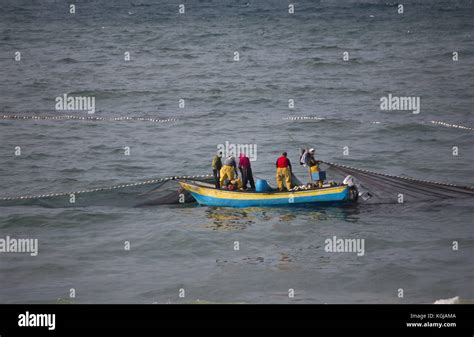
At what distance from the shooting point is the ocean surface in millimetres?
25016

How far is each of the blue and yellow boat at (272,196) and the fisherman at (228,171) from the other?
0.47 metres

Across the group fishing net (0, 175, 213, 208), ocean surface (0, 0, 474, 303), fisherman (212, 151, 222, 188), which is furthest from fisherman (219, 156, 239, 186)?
ocean surface (0, 0, 474, 303)

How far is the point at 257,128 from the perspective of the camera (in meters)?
49.1

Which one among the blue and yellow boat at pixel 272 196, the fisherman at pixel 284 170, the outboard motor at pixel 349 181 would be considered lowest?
the blue and yellow boat at pixel 272 196

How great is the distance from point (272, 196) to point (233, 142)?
607 inches

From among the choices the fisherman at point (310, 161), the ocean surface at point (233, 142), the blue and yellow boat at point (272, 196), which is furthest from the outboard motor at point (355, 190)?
the fisherman at point (310, 161)

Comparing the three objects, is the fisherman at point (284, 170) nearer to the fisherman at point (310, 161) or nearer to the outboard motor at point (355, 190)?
the fisherman at point (310, 161)

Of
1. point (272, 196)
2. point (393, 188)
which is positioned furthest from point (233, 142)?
point (393, 188)

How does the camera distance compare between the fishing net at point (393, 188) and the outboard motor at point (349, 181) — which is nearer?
the outboard motor at point (349, 181)

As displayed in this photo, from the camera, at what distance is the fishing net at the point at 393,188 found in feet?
98.5

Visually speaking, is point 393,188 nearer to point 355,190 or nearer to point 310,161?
point 355,190

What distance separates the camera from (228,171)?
100 feet

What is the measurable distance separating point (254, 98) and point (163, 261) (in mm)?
32466
